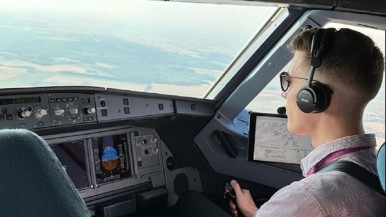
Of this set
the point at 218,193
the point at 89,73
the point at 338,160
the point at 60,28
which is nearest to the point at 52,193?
the point at 338,160

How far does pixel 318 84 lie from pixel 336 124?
5.8 inches

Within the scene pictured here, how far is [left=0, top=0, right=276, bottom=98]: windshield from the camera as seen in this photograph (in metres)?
2.42

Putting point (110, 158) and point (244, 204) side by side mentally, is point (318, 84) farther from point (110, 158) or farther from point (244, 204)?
point (110, 158)

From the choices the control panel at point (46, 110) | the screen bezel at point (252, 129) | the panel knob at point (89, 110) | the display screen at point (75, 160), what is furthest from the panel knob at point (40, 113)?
the screen bezel at point (252, 129)

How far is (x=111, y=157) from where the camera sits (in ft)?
10.2

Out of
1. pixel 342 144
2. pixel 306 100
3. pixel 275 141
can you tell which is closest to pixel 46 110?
pixel 275 141

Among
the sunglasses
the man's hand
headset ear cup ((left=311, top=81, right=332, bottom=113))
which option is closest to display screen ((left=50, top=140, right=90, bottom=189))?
the man's hand

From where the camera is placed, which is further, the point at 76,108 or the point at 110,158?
the point at 110,158

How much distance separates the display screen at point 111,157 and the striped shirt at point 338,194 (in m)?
1.74

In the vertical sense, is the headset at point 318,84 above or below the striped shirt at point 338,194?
above

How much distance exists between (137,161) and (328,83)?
1.97 meters

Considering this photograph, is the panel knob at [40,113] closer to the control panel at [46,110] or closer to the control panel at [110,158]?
the control panel at [46,110]

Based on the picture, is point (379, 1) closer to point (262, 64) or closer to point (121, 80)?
point (262, 64)

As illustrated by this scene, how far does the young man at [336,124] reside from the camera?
4.44 feet
